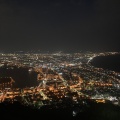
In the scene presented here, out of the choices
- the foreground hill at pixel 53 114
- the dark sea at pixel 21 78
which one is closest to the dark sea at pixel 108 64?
the dark sea at pixel 21 78

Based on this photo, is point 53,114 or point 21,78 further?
point 21,78

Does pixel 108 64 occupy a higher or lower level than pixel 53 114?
lower

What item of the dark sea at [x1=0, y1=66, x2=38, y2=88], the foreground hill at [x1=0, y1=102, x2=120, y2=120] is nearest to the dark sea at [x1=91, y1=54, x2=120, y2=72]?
the dark sea at [x1=0, y1=66, x2=38, y2=88]

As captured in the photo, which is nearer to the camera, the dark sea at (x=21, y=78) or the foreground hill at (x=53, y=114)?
the foreground hill at (x=53, y=114)

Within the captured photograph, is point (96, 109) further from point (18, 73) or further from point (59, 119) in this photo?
point (18, 73)

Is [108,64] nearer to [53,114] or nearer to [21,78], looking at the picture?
[21,78]

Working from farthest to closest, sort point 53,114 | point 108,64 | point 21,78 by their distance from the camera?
1. point 108,64
2. point 21,78
3. point 53,114

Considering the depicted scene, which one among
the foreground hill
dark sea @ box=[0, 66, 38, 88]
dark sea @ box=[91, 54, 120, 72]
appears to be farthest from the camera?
dark sea @ box=[91, 54, 120, 72]

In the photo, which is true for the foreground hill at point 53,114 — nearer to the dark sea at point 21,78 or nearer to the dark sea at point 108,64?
the dark sea at point 21,78

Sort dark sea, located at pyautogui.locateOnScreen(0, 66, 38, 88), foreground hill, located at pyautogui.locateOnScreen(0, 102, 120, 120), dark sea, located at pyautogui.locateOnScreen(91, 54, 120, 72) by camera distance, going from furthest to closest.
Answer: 1. dark sea, located at pyautogui.locateOnScreen(91, 54, 120, 72)
2. dark sea, located at pyautogui.locateOnScreen(0, 66, 38, 88)
3. foreground hill, located at pyautogui.locateOnScreen(0, 102, 120, 120)

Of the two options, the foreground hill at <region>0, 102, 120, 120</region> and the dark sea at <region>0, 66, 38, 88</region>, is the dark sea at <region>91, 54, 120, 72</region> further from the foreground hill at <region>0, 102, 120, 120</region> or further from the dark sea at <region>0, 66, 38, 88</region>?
the foreground hill at <region>0, 102, 120, 120</region>

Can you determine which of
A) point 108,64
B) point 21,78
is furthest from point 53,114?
point 108,64
